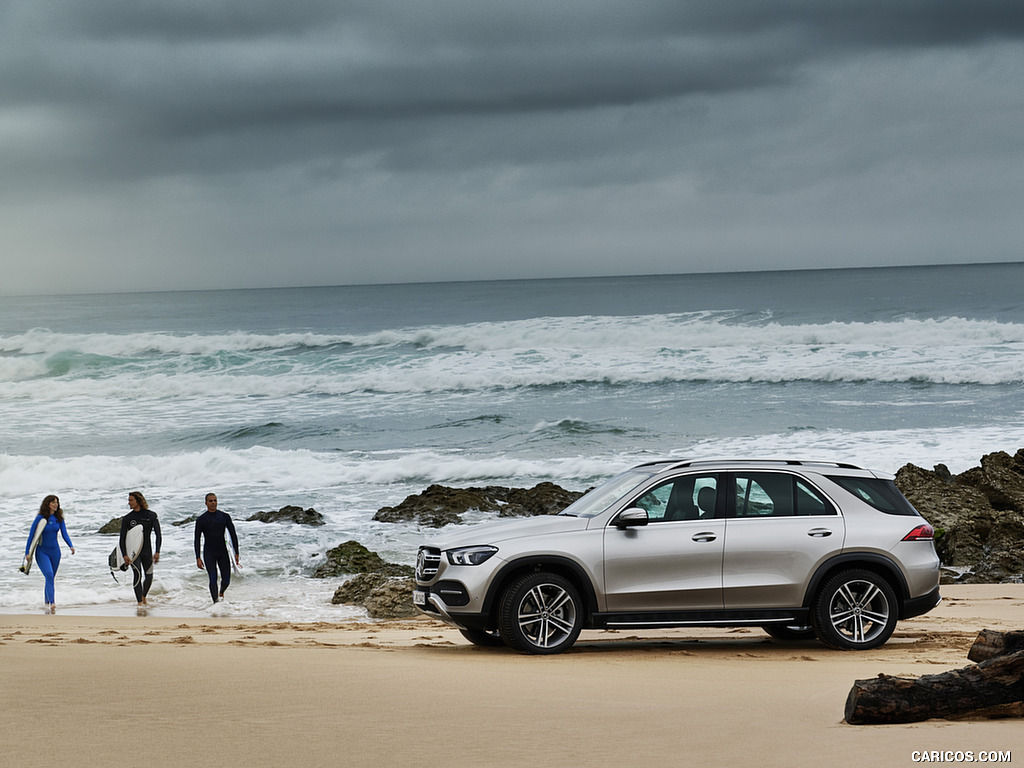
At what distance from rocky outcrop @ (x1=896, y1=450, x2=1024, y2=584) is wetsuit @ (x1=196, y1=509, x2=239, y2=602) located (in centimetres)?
1003

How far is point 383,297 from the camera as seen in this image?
12544cm

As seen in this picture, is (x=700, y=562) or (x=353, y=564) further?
(x=353, y=564)

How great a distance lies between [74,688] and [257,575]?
29.4ft

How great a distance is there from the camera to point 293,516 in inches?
749

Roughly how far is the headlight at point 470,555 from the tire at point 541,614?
336 mm

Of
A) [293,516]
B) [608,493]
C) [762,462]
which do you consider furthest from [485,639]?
[293,516]

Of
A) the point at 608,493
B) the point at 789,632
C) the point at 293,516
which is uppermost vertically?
the point at 608,493

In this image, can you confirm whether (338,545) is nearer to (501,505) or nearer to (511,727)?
(501,505)

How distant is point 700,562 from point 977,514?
9766mm

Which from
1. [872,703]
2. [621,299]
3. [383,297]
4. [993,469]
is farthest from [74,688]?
[383,297]

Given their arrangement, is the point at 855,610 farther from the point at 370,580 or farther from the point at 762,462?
the point at 370,580

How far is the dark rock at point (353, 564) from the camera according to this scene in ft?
50.3

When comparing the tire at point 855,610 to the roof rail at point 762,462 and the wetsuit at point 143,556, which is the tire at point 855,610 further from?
the wetsuit at point 143,556

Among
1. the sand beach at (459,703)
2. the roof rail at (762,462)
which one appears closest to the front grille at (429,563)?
the sand beach at (459,703)
